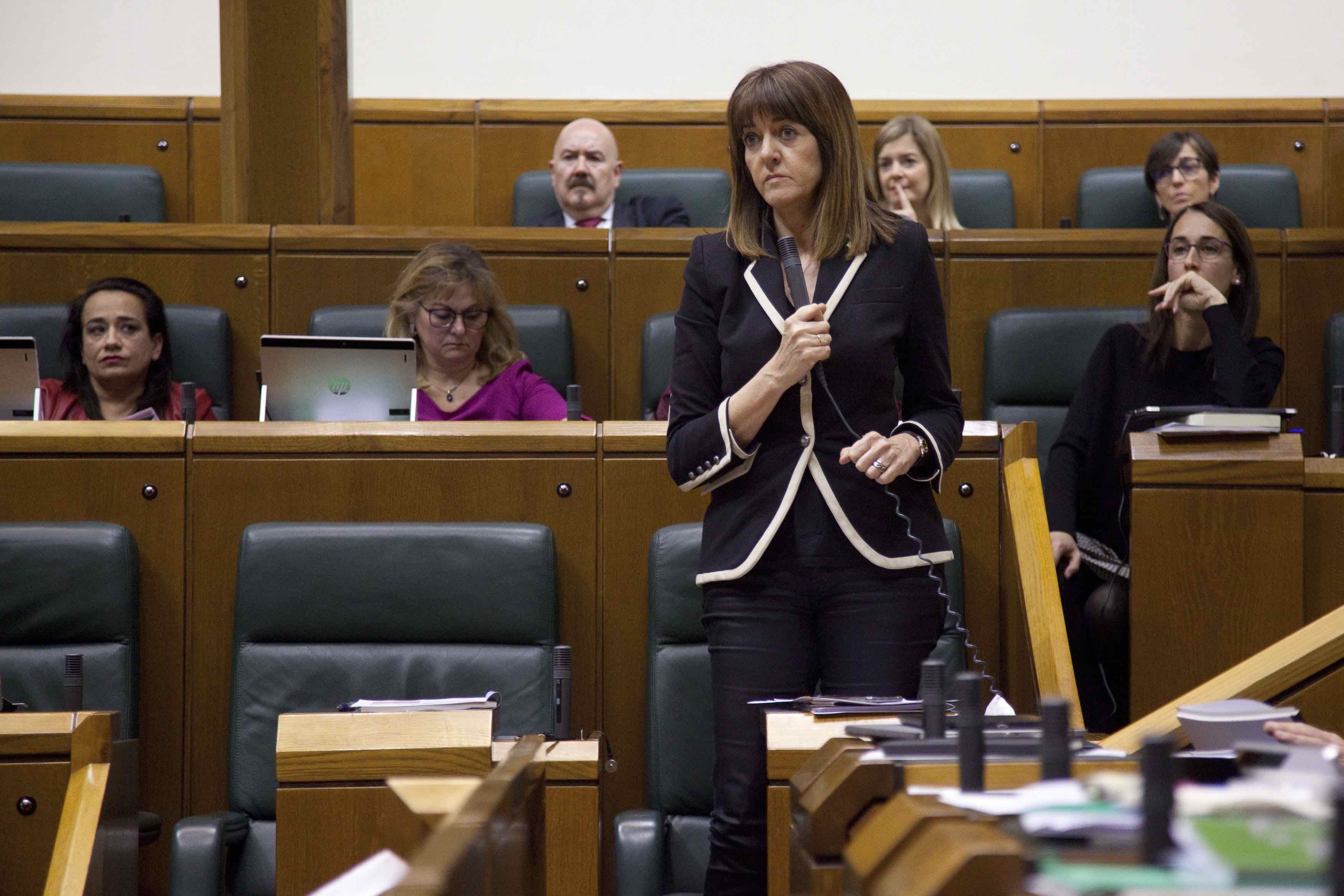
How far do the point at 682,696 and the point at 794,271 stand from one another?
0.36 metres

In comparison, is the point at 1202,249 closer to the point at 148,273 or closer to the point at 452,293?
the point at 452,293

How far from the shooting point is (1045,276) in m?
1.62

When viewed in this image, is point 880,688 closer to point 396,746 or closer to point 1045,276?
point 396,746

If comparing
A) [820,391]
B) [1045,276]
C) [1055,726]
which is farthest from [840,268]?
[1045,276]

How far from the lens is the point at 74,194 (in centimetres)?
205

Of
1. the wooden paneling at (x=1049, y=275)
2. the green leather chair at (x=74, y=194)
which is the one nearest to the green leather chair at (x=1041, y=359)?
the wooden paneling at (x=1049, y=275)

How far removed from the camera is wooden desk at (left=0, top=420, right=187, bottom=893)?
1159 millimetres

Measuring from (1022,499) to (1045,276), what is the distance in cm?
59

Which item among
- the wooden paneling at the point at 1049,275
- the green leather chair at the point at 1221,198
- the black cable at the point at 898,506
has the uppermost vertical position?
the green leather chair at the point at 1221,198

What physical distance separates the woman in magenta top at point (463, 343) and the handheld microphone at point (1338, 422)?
71cm

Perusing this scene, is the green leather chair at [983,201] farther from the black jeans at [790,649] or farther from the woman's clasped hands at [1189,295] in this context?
the black jeans at [790,649]

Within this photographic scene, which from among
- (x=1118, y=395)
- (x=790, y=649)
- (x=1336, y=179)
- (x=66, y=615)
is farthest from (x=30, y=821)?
(x=1336, y=179)

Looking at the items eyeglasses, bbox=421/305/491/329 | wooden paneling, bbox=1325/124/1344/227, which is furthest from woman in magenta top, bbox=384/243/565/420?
wooden paneling, bbox=1325/124/1344/227

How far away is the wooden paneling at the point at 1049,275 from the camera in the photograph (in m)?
1.61
